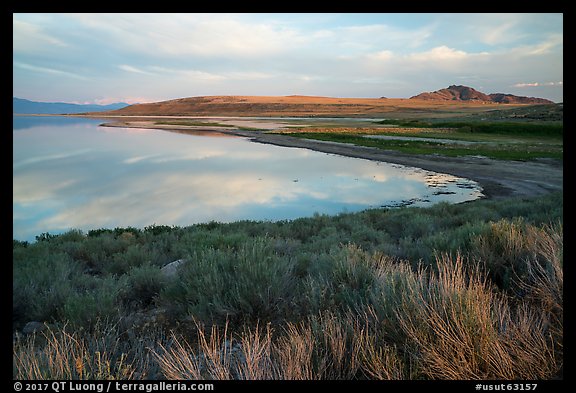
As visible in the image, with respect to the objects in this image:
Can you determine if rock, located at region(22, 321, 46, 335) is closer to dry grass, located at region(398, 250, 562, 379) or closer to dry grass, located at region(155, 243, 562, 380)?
dry grass, located at region(155, 243, 562, 380)

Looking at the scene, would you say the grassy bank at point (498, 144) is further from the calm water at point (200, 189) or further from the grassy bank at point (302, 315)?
the grassy bank at point (302, 315)

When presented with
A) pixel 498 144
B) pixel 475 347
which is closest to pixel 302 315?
pixel 475 347

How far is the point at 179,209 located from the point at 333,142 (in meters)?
30.7

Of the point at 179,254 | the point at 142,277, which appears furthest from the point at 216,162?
the point at 142,277

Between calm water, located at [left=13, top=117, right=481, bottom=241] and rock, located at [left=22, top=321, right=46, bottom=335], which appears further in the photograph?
calm water, located at [left=13, top=117, right=481, bottom=241]

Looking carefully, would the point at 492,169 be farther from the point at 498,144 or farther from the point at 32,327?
the point at 32,327

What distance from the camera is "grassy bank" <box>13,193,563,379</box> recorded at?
266cm

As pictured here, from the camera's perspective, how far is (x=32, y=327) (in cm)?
430

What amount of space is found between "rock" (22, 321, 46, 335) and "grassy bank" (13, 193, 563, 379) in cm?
14

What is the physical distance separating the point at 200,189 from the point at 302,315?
18134mm

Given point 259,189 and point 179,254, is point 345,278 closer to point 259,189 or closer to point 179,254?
point 179,254

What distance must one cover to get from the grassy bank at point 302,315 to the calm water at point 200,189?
26.3ft

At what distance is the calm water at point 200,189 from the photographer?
50.4 ft

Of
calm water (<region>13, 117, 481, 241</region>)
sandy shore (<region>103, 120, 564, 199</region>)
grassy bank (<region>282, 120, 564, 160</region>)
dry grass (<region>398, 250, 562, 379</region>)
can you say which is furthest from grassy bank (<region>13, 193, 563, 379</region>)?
grassy bank (<region>282, 120, 564, 160</region>)
